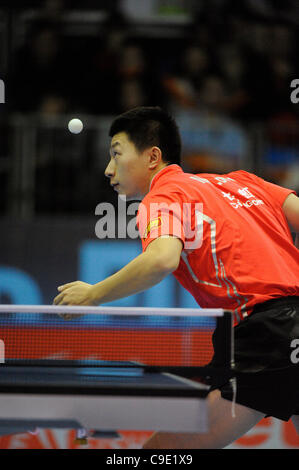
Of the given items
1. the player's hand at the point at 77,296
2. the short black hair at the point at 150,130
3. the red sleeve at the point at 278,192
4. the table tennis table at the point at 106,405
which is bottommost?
the table tennis table at the point at 106,405

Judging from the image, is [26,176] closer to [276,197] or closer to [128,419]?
[276,197]

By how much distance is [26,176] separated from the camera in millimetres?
5707

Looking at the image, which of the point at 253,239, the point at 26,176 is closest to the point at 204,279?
the point at 253,239

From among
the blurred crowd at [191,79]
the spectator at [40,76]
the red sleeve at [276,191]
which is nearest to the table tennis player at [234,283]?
the red sleeve at [276,191]

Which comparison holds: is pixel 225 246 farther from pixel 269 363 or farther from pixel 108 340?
pixel 108 340

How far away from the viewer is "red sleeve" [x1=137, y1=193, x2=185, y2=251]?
94.3 inches

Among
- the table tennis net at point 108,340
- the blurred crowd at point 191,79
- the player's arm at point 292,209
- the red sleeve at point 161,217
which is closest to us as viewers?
the red sleeve at point 161,217

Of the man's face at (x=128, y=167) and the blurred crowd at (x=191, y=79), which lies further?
the blurred crowd at (x=191, y=79)

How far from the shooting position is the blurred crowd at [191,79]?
5.95 metres

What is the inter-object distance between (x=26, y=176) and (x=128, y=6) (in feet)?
8.83

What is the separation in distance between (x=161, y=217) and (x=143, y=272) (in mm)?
200

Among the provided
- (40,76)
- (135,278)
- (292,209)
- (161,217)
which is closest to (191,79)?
(40,76)

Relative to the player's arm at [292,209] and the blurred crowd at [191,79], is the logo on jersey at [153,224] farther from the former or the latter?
the blurred crowd at [191,79]

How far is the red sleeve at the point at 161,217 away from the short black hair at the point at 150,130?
37 cm
